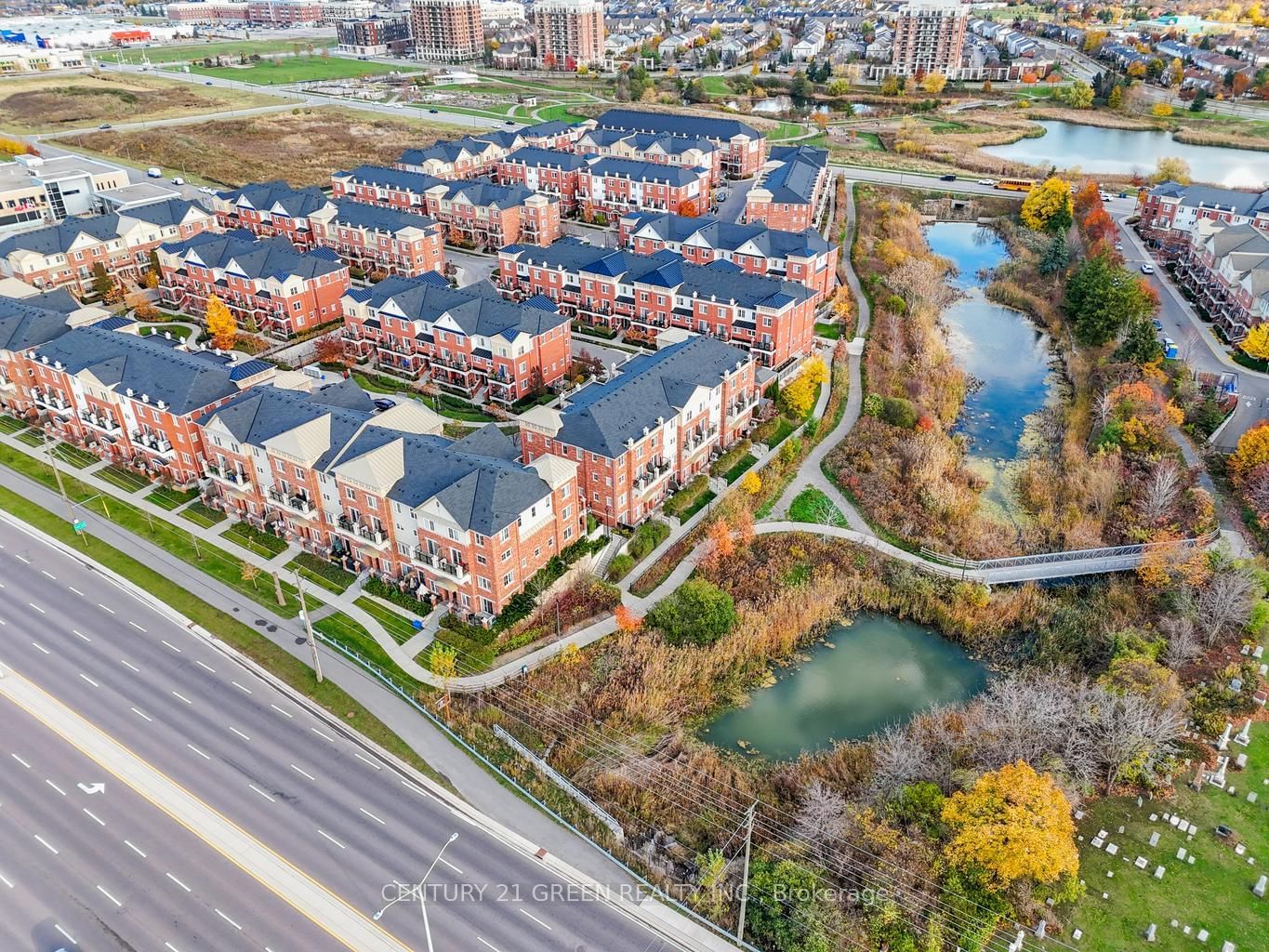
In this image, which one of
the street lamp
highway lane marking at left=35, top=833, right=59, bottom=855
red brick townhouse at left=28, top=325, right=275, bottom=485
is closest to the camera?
the street lamp

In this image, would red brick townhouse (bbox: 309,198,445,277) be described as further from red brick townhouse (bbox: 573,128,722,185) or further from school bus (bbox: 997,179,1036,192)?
school bus (bbox: 997,179,1036,192)

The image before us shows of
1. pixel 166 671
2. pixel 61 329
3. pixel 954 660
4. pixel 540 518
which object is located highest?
pixel 61 329

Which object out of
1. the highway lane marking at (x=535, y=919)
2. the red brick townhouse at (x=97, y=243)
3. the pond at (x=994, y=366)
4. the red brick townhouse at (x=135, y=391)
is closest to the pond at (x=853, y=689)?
the highway lane marking at (x=535, y=919)

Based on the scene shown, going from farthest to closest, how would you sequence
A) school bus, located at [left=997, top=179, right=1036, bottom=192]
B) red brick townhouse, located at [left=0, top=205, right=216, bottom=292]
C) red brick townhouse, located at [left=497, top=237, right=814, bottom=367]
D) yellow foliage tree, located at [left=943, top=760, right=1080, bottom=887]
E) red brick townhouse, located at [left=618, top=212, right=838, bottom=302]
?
1. school bus, located at [left=997, top=179, right=1036, bottom=192]
2. red brick townhouse, located at [left=0, top=205, right=216, bottom=292]
3. red brick townhouse, located at [left=618, top=212, right=838, bottom=302]
4. red brick townhouse, located at [left=497, top=237, right=814, bottom=367]
5. yellow foliage tree, located at [left=943, top=760, right=1080, bottom=887]

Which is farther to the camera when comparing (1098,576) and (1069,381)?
(1069,381)

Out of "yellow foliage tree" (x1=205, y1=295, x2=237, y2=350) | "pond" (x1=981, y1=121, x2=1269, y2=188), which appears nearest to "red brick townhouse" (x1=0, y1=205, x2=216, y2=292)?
"yellow foliage tree" (x1=205, y1=295, x2=237, y2=350)

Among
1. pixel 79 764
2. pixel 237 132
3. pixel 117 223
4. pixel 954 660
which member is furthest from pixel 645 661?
pixel 237 132

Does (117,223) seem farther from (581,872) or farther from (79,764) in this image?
(581,872)
